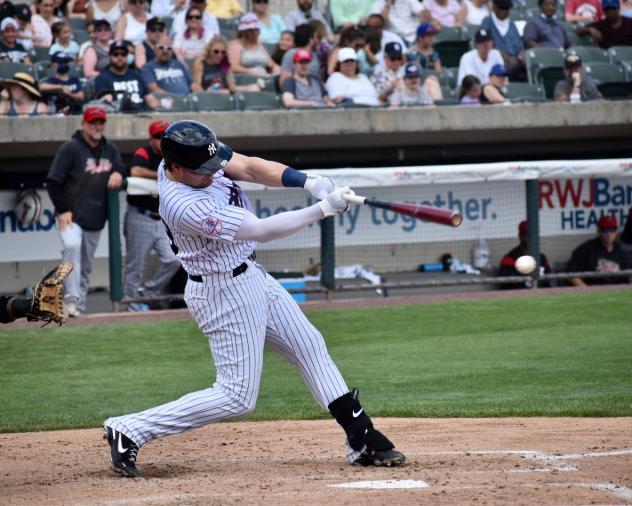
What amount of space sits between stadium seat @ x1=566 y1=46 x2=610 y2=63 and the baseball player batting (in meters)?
9.82

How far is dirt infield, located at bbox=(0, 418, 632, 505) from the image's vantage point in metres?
4.30

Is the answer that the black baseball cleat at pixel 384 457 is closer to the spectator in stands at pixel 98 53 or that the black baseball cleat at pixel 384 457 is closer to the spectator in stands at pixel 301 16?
the spectator in stands at pixel 98 53

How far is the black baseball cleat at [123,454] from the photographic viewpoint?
15.8 feet

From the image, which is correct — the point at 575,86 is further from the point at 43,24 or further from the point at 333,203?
the point at 333,203

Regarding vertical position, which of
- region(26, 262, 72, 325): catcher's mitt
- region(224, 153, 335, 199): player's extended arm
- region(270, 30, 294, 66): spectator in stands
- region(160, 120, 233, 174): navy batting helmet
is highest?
region(270, 30, 294, 66): spectator in stands

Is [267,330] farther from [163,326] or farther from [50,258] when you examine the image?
[50,258]

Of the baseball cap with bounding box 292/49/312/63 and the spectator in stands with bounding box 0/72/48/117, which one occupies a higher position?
the baseball cap with bounding box 292/49/312/63

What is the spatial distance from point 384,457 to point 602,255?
300 inches

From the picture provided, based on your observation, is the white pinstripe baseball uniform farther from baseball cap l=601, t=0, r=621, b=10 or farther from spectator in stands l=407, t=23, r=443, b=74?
baseball cap l=601, t=0, r=621, b=10

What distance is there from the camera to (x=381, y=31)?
13648mm

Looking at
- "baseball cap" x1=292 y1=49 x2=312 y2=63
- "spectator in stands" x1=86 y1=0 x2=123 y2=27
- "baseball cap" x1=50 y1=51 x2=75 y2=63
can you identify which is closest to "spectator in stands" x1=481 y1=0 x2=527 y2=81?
"baseball cap" x1=292 y1=49 x2=312 y2=63

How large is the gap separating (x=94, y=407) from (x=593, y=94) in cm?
826

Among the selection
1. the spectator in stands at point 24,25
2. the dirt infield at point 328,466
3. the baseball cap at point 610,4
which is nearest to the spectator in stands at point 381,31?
the baseball cap at point 610,4

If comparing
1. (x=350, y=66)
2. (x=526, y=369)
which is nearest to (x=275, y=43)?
(x=350, y=66)
